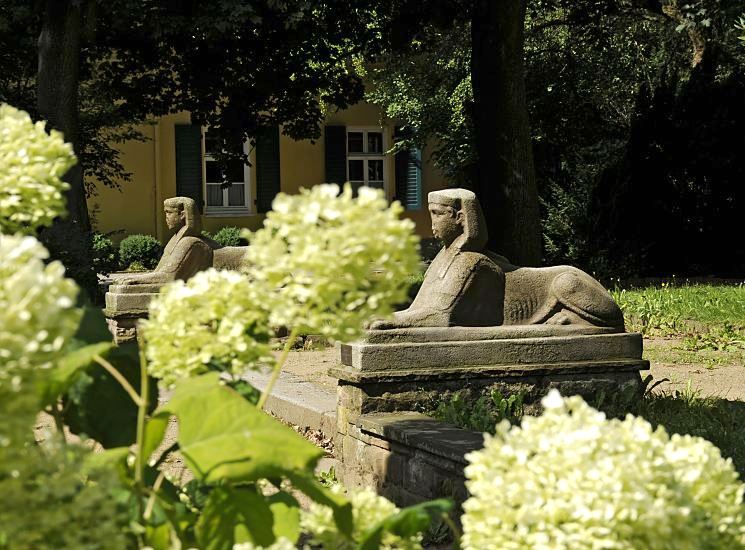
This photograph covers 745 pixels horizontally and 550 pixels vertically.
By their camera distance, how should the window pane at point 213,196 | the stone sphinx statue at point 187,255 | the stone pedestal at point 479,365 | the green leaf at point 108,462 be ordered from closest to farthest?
the green leaf at point 108,462, the stone pedestal at point 479,365, the stone sphinx statue at point 187,255, the window pane at point 213,196

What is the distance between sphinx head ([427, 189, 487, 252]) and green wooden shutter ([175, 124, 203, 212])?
696 inches

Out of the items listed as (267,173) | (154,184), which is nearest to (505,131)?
(267,173)

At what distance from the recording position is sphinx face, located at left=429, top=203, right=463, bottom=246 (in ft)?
24.3

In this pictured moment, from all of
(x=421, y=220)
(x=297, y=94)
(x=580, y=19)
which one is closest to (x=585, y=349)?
(x=297, y=94)

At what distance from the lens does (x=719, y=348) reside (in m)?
11.5

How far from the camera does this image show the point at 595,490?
47.4 inches

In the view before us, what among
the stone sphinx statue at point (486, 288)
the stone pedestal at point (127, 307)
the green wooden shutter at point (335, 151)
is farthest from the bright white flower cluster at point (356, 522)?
the green wooden shutter at point (335, 151)

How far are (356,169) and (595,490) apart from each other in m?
26.3

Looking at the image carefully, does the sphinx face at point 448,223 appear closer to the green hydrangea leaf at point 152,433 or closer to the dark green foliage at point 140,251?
the green hydrangea leaf at point 152,433

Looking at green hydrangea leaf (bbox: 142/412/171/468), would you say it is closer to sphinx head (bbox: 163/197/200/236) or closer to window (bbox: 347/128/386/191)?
sphinx head (bbox: 163/197/200/236)

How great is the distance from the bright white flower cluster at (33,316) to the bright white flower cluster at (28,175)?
0.43 m

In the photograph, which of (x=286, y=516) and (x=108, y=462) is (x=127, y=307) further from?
(x=108, y=462)

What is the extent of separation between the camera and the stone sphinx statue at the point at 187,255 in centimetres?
1171

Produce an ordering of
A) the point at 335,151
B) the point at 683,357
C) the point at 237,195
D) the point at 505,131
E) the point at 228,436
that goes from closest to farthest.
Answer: the point at 228,436 < the point at 683,357 < the point at 505,131 < the point at 237,195 < the point at 335,151
